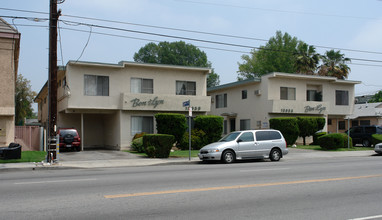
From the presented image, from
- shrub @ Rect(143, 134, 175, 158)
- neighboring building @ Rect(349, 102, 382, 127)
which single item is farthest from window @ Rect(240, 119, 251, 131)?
shrub @ Rect(143, 134, 175, 158)

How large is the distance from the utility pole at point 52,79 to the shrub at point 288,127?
17.8 meters

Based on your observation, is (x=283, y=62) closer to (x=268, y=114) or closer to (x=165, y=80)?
(x=268, y=114)

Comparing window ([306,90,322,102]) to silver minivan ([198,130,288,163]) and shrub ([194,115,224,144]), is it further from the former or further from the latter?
silver minivan ([198,130,288,163])

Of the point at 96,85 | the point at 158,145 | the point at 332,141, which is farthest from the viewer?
the point at 332,141

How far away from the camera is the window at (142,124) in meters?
26.9

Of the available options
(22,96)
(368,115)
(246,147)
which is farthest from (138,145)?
(22,96)

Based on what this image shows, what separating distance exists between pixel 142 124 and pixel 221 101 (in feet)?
43.7

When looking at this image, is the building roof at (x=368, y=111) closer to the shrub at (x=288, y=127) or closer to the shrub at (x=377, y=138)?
the shrub at (x=377, y=138)

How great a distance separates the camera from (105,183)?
10.5 m

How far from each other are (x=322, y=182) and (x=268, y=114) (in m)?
21.6

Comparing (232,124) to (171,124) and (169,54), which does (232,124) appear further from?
(169,54)

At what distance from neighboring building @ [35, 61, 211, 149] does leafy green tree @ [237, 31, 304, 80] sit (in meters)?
33.2

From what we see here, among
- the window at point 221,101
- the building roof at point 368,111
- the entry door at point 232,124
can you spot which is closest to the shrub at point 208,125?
the entry door at point 232,124

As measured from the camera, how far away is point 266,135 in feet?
63.5
